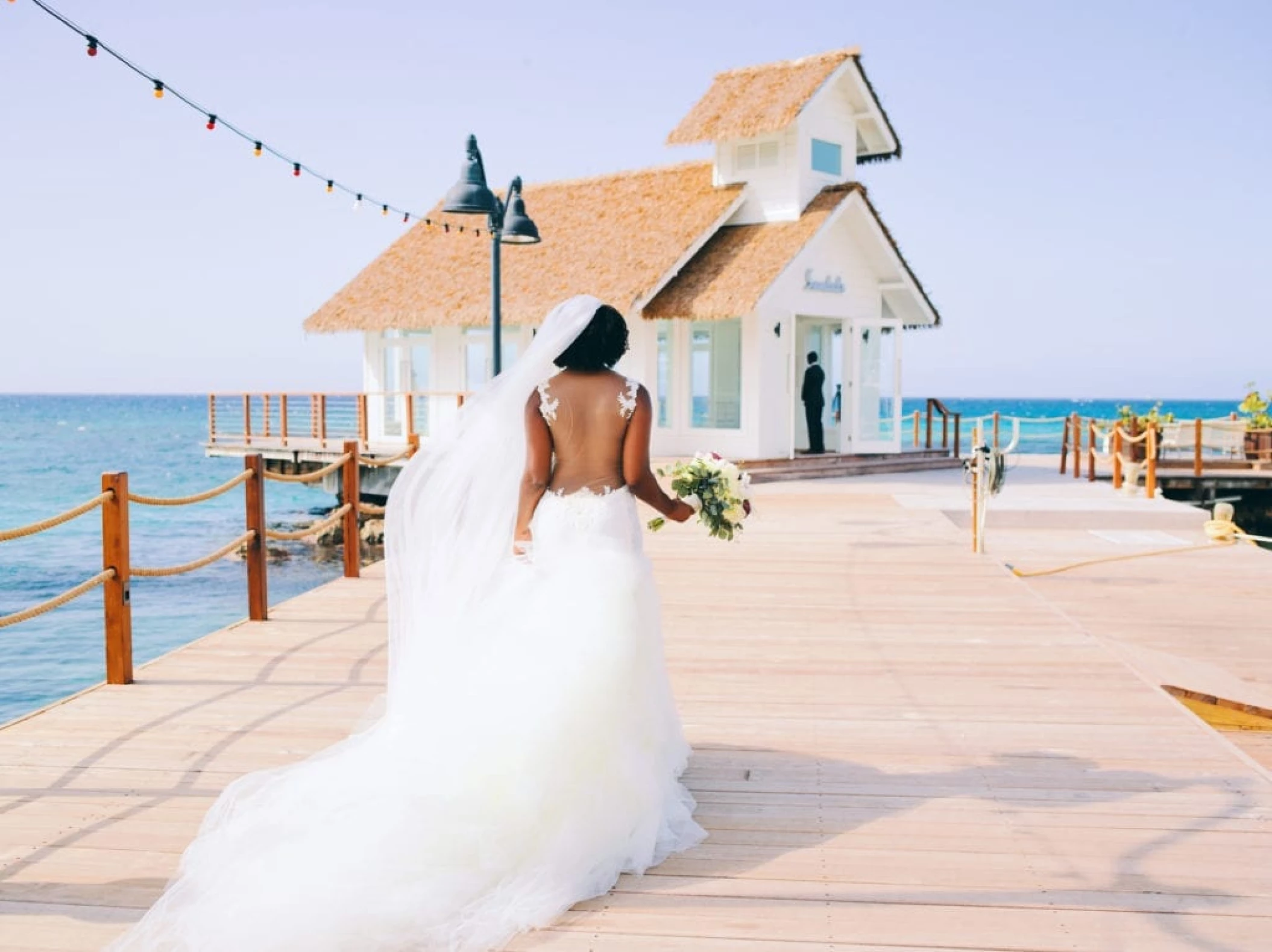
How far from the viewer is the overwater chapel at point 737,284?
21344 millimetres

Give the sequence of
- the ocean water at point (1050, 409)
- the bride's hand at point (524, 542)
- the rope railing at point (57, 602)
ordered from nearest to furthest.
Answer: the bride's hand at point (524, 542)
the rope railing at point (57, 602)
the ocean water at point (1050, 409)

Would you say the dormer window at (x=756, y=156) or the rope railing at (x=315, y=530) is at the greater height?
the dormer window at (x=756, y=156)

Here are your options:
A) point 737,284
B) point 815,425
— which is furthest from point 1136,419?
point 737,284

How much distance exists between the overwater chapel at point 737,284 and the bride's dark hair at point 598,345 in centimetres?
1586

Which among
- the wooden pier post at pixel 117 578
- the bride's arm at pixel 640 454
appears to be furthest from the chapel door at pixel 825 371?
the bride's arm at pixel 640 454

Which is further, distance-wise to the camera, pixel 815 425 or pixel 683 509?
pixel 815 425

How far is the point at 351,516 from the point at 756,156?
14626mm

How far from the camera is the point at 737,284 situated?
67.6 feet

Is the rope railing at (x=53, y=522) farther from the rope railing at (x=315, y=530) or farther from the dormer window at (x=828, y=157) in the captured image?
the dormer window at (x=828, y=157)

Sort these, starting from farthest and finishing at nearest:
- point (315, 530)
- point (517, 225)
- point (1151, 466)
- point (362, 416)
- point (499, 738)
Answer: point (362, 416) → point (1151, 466) → point (517, 225) → point (315, 530) → point (499, 738)

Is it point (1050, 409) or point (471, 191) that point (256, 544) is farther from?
point (1050, 409)

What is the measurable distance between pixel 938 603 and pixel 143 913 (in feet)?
21.2

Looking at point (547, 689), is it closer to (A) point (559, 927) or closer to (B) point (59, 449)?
(A) point (559, 927)

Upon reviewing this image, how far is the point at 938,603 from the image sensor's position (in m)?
8.94
